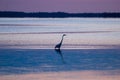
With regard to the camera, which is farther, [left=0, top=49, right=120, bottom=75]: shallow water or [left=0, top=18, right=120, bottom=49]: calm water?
[left=0, top=18, right=120, bottom=49]: calm water

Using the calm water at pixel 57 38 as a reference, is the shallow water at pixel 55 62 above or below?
above

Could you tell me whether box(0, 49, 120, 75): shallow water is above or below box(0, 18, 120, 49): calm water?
above

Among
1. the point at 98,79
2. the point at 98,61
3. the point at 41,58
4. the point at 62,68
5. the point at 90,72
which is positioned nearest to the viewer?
the point at 98,79

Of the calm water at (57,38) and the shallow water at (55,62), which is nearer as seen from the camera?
the shallow water at (55,62)

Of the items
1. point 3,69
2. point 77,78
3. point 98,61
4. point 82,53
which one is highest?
point 77,78

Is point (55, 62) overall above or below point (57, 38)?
above

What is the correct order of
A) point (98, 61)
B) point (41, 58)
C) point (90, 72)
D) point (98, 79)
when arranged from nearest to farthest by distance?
point (98, 79) → point (90, 72) → point (98, 61) → point (41, 58)

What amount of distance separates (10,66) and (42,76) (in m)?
2.84

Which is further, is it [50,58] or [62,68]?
[50,58]

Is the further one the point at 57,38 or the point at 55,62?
the point at 57,38

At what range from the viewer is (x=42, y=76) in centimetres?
1482

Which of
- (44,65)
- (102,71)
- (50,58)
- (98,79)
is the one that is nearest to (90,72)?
(102,71)

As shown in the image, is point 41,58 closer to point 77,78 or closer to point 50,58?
point 50,58

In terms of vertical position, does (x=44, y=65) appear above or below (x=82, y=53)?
above
